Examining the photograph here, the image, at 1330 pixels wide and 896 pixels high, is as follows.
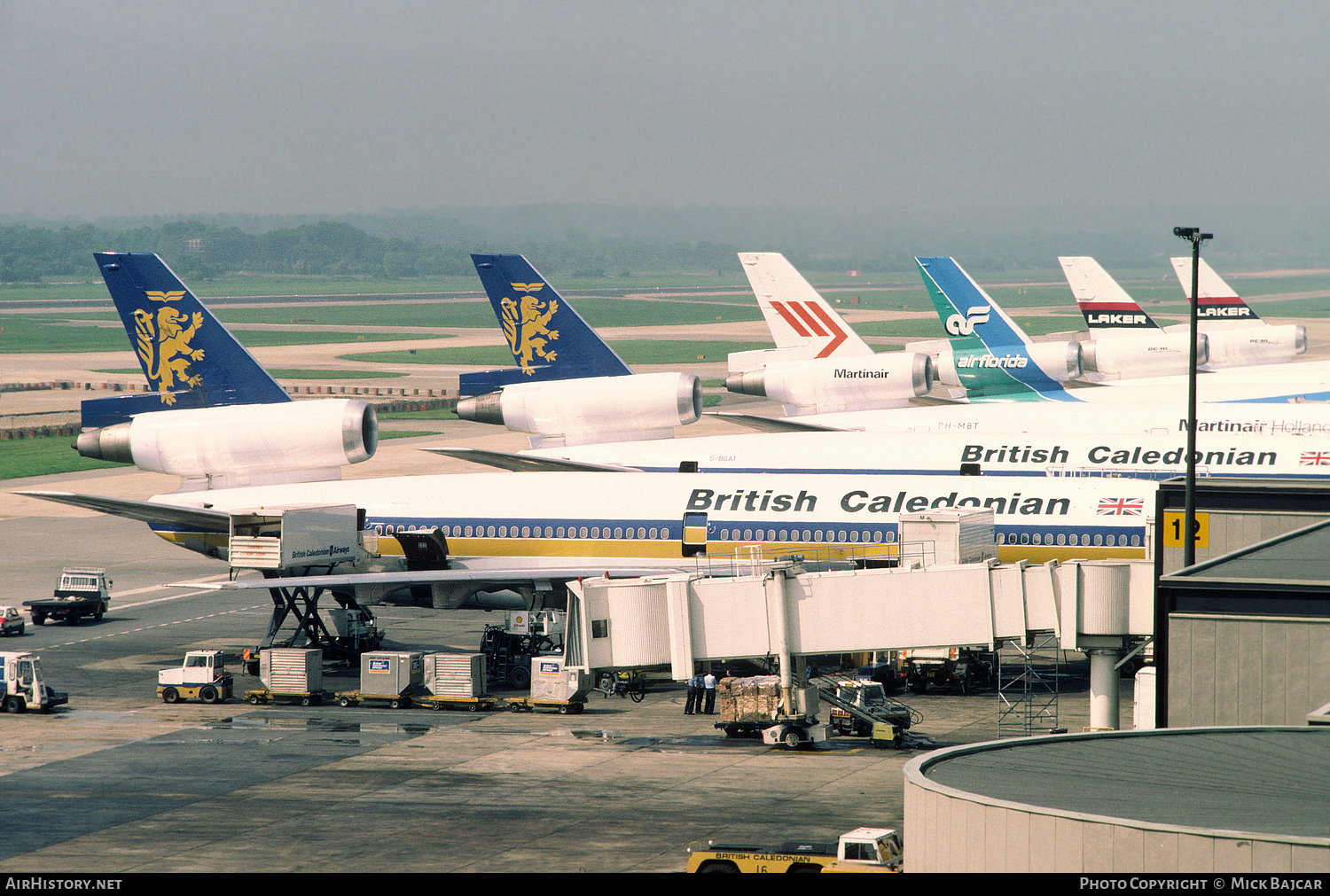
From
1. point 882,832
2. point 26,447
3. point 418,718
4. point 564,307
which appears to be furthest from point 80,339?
point 882,832

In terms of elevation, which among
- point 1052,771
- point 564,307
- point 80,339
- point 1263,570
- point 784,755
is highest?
point 80,339

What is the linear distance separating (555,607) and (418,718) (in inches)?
274

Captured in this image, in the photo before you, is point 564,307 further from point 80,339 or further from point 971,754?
point 80,339

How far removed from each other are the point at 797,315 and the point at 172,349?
92.2 feet

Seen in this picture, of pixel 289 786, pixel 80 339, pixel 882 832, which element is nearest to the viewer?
pixel 882 832

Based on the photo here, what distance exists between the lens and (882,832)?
24.0 m

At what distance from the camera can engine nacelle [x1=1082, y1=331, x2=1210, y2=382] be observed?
76000 mm

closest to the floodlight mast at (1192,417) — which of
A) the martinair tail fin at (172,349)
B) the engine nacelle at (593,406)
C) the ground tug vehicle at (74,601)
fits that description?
the engine nacelle at (593,406)

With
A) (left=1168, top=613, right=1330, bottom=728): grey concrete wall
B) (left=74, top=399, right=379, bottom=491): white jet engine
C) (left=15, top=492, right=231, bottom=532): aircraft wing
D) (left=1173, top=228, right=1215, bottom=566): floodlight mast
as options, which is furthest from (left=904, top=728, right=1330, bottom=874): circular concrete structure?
(left=74, top=399, right=379, bottom=491): white jet engine

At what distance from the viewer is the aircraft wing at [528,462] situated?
53531 millimetres

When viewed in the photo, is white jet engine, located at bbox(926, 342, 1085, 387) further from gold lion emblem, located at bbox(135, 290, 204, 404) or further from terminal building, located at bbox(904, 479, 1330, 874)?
gold lion emblem, located at bbox(135, 290, 204, 404)

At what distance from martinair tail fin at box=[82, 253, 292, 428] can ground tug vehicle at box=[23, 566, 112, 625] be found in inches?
255

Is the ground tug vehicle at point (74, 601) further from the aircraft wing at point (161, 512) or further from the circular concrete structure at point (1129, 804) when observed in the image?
the circular concrete structure at point (1129, 804)

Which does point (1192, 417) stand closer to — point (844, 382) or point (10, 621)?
point (844, 382)
